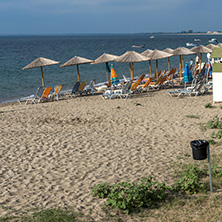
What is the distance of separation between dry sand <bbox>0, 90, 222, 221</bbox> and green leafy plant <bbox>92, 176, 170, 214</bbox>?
0.19 m

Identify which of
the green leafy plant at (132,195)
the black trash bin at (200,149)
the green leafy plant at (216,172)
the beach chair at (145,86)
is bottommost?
the beach chair at (145,86)

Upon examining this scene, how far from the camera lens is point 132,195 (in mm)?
4328

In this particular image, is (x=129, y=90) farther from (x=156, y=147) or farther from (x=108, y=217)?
(x=108, y=217)

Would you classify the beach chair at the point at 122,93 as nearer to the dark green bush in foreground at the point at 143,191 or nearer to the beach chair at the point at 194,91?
the beach chair at the point at 194,91

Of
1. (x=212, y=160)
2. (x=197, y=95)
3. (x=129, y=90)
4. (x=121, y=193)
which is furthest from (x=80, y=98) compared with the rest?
(x=121, y=193)

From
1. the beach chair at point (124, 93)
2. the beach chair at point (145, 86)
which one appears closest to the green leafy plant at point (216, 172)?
the beach chair at point (124, 93)

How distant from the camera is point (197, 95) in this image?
12688mm

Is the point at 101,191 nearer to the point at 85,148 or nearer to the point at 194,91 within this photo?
the point at 85,148

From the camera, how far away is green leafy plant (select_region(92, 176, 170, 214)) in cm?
425

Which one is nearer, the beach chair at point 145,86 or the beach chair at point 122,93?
the beach chair at point 122,93

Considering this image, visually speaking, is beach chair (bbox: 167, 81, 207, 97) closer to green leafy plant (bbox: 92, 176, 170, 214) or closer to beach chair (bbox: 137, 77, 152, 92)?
beach chair (bbox: 137, 77, 152, 92)

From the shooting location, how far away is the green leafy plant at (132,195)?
13.9 ft

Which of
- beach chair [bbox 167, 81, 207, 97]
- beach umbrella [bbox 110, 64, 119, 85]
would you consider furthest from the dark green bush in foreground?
beach umbrella [bbox 110, 64, 119, 85]

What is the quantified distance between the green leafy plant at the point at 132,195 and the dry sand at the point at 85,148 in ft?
0.62
